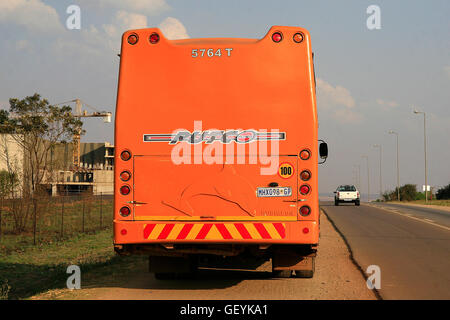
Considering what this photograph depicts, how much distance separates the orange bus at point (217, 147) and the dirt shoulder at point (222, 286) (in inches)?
25.0

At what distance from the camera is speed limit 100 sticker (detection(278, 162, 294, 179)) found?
25.2ft

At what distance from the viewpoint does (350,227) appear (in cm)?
2198

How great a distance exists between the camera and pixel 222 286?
28.5ft

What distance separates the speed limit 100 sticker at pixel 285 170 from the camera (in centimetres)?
768

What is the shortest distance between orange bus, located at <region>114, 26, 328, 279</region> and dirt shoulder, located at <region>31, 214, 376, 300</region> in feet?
2.09

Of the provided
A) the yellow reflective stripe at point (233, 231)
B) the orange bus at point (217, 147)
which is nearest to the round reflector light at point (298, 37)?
the orange bus at point (217, 147)

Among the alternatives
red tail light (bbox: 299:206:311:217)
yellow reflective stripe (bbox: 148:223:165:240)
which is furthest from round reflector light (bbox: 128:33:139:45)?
red tail light (bbox: 299:206:311:217)

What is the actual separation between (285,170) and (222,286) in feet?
7.44

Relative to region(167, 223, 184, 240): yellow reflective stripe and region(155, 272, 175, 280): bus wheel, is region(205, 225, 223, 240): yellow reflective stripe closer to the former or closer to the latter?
region(167, 223, 184, 240): yellow reflective stripe

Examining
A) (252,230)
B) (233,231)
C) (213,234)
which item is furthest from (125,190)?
(252,230)

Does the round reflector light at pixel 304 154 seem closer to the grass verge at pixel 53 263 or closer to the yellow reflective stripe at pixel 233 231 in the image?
the yellow reflective stripe at pixel 233 231

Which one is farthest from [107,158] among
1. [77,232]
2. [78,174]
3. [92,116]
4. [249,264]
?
[249,264]

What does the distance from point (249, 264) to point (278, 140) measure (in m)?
4.42

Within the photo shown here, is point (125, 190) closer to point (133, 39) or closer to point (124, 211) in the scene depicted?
point (124, 211)
